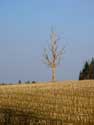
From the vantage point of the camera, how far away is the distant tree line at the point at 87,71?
61397 millimetres

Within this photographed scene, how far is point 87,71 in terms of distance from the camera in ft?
211

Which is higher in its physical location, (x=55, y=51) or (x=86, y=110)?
(x=55, y=51)

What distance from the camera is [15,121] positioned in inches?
426

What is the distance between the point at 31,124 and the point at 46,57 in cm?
4070

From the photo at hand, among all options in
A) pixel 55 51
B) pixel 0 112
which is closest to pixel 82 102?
pixel 0 112

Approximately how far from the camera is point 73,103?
18.9 m

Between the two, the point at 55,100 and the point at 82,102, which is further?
the point at 55,100

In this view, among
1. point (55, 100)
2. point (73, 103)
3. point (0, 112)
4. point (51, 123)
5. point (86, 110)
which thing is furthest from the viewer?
point (55, 100)

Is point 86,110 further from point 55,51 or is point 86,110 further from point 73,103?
point 55,51

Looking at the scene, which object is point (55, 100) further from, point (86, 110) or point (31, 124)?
point (31, 124)

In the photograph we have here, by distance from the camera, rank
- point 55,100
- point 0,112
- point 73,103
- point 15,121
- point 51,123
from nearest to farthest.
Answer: point 51,123, point 15,121, point 0,112, point 73,103, point 55,100

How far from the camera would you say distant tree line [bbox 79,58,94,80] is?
61.4 metres

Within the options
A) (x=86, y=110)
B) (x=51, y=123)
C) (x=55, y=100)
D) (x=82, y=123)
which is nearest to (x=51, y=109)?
(x=86, y=110)

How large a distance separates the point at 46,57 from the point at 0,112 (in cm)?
3880
